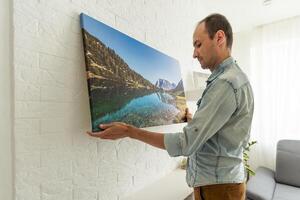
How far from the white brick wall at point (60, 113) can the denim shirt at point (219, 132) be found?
439 millimetres

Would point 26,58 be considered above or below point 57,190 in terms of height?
above

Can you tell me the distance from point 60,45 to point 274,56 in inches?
114

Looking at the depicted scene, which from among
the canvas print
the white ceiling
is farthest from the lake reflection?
the white ceiling

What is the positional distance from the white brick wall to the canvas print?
75mm

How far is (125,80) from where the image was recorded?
135cm

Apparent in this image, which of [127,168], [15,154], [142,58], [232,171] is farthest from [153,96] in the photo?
[15,154]

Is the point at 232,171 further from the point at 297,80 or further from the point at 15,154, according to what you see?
the point at 297,80

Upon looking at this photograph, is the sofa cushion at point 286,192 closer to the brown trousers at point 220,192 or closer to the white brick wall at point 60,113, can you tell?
the brown trousers at point 220,192

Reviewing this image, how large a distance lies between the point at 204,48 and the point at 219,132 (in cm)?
42

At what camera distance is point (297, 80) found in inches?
117

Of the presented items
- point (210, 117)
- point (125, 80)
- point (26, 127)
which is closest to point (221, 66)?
point (210, 117)

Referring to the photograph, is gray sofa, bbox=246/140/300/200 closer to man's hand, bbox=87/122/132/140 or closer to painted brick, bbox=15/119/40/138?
man's hand, bbox=87/122/132/140

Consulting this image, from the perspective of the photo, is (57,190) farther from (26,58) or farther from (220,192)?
(220,192)

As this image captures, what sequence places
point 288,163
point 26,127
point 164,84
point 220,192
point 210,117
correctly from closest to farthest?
point 26,127, point 210,117, point 220,192, point 164,84, point 288,163
